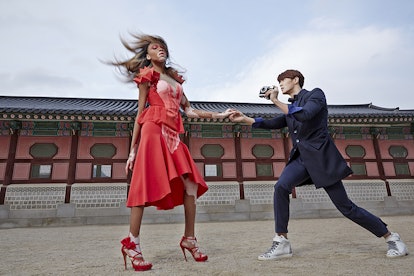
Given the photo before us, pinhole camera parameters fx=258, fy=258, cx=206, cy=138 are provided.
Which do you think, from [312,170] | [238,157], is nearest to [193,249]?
[312,170]

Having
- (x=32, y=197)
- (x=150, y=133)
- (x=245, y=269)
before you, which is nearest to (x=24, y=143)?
(x=32, y=197)

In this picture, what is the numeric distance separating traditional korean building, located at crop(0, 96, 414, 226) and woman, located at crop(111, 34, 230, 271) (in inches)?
240

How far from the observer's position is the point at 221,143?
9.42 metres

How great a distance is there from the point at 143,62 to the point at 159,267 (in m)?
1.81

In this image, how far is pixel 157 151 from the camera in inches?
82.9

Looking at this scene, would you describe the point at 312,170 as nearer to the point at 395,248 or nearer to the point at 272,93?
the point at 272,93

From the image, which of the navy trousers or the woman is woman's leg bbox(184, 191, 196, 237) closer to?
the woman

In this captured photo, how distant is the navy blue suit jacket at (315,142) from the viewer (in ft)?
7.22

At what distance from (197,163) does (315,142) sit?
6896 millimetres

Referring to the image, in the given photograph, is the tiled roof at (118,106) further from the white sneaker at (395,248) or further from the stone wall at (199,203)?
the white sneaker at (395,248)

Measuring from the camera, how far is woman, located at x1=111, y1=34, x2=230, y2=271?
195cm

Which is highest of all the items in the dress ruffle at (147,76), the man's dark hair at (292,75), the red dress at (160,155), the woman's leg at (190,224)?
the man's dark hair at (292,75)

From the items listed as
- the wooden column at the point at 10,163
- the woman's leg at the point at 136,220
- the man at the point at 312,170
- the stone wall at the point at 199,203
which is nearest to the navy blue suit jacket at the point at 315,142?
the man at the point at 312,170

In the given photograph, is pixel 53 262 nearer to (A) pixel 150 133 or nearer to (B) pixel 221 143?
(A) pixel 150 133
